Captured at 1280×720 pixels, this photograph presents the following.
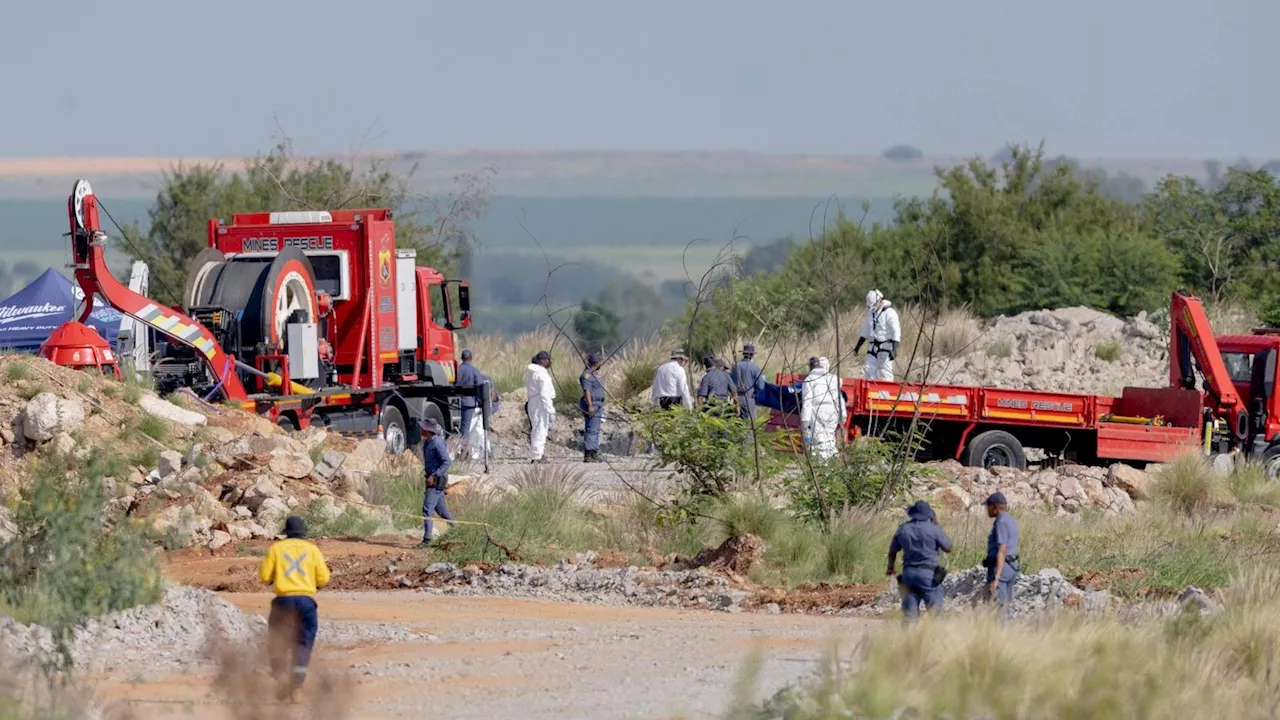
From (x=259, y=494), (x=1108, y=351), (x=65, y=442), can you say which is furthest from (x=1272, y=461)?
(x=65, y=442)

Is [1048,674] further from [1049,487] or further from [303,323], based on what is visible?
[303,323]

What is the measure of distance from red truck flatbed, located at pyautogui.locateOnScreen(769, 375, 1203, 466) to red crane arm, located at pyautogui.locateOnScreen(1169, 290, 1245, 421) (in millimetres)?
632

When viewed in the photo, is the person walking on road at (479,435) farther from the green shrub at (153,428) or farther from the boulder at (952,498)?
the boulder at (952,498)

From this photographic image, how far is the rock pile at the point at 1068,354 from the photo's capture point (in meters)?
32.3

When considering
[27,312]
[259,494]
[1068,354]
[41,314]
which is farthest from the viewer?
[1068,354]

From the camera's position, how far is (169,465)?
60.2 feet

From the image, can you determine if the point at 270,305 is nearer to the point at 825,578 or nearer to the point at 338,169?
the point at 825,578

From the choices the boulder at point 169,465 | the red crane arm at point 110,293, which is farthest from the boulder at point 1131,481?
the boulder at point 169,465

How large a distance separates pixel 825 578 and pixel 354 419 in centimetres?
1068

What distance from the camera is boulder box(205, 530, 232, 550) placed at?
16953 mm

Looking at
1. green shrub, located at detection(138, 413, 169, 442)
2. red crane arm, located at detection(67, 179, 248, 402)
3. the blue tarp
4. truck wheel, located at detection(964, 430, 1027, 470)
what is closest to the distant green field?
the blue tarp

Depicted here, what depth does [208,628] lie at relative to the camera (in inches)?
459

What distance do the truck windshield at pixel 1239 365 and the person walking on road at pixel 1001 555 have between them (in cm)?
1383

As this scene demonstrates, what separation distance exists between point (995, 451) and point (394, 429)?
8134mm
